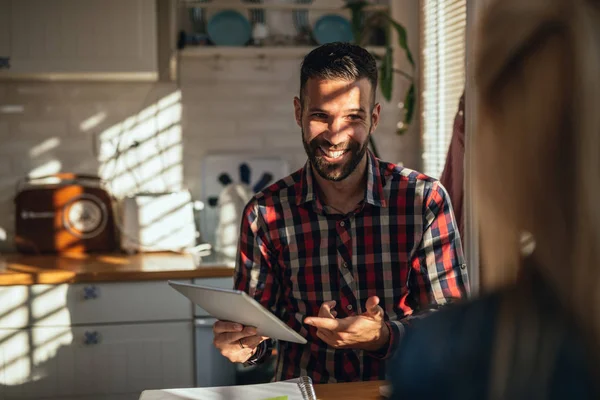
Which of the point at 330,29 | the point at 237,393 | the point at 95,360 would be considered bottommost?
the point at 95,360

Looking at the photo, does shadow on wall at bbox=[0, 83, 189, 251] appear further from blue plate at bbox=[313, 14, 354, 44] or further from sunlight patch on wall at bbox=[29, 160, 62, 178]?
blue plate at bbox=[313, 14, 354, 44]

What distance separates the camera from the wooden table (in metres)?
1.58

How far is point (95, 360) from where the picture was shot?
3.06 metres

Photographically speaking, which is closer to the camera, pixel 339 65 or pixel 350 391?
pixel 350 391

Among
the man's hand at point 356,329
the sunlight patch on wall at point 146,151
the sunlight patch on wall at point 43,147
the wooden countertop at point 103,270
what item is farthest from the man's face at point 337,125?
the sunlight patch on wall at point 43,147

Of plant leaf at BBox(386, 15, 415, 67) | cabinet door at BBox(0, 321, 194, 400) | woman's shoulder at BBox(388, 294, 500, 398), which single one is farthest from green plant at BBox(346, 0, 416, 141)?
woman's shoulder at BBox(388, 294, 500, 398)

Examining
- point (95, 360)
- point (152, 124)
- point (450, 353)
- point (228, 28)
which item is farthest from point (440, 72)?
point (450, 353)

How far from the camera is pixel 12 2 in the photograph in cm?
324

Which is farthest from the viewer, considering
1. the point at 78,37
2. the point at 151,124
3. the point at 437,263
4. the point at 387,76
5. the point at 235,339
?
the point at 151,124

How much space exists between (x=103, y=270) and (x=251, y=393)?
1618mm

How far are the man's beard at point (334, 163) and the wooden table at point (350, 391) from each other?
0.54m

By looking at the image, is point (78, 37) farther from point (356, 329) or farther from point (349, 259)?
point (356, 329)

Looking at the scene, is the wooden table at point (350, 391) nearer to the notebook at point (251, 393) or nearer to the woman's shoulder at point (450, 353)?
the notebook at point (251, 393)

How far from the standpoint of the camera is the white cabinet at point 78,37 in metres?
3.24
